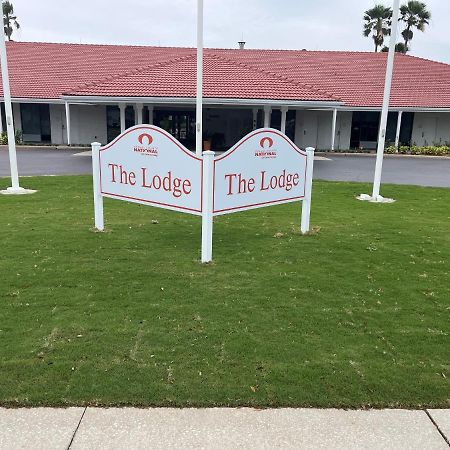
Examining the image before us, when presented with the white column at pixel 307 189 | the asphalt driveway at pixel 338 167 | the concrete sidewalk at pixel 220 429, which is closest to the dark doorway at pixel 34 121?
the asphalt driveway at pixel 338 167

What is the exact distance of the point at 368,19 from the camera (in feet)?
141

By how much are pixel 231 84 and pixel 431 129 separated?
1396 cm

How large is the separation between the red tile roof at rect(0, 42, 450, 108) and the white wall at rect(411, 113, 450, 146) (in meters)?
1.29

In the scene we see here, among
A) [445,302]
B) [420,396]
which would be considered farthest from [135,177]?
[420,396]

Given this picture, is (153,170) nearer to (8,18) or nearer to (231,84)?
(231,84)

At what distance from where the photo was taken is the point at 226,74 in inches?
1017

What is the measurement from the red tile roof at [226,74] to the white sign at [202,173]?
53.4ft

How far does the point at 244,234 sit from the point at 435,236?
3.26m

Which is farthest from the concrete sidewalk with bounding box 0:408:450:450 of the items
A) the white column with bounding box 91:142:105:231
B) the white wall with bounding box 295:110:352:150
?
the white wall with bounding box 295:110:352:150

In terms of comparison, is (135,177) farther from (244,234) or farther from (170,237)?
(244,234)

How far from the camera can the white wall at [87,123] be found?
29.2m

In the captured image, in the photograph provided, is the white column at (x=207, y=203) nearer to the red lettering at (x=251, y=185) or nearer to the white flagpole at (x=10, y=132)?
the red lettering at (x=251, y=185)

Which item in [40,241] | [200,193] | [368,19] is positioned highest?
[368,19]

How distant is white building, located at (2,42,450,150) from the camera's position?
26688 mm
